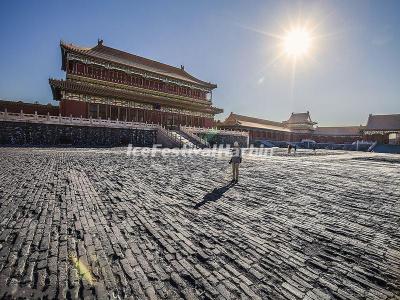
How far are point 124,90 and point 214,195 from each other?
88.2ft

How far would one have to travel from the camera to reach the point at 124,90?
97.7 feet

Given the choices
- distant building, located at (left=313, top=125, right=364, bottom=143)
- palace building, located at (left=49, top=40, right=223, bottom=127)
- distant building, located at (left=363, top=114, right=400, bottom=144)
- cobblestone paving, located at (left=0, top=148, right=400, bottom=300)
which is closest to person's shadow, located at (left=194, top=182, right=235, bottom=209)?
cobblestone paving, located at (left=0, top=148, right=400, bottom=300)

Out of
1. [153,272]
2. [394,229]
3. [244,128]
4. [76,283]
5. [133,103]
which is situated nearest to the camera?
[76,283]

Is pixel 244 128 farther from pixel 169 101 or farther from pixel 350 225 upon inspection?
pixel 350 225

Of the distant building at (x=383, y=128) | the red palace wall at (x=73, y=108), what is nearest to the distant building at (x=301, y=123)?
the distant building at (x=383, y=128)

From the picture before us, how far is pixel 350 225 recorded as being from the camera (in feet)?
14.3

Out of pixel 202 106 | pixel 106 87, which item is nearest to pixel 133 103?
pixel 106 87

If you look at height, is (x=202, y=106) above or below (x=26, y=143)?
above

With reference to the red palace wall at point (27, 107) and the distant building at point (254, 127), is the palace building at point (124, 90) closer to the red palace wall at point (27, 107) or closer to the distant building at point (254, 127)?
the red palace wall at point (27, 107)

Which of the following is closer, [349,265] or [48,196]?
[349,265]

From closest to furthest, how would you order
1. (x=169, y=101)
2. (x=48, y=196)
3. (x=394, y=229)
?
(x=394, y=229)
(x=48, y=196)
(x=169, y=101)

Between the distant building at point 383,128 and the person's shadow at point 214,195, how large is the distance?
55011mm

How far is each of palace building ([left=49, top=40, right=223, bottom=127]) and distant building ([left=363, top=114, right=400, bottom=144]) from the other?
34.9 meters

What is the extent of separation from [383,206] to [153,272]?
560 centimetres
